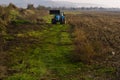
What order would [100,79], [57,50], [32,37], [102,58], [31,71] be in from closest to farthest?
[100,79] → [31,71] → [102,58] → [57,50] → [32,37]

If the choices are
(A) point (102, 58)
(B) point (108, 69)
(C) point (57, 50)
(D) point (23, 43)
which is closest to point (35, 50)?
(C) point (57, 50)

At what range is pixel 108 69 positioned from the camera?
1631 centimetres

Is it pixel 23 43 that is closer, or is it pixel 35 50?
pixel 35 50

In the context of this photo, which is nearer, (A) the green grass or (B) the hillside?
(A) the green grass

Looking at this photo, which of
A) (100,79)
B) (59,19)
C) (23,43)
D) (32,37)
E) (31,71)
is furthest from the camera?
(59,19)

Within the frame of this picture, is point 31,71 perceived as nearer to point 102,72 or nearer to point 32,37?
point 102,72

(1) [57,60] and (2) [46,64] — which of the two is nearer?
(2) [46,64]

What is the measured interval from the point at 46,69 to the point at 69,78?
6.32 ft

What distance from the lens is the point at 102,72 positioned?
15805 millimetres

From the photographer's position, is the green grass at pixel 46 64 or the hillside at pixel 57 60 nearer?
the green grass at pixel 46 64

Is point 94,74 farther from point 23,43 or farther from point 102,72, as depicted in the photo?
point 23,43

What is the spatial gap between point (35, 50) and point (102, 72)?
6.52 meters

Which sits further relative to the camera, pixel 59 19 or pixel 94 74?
pixel 59 19

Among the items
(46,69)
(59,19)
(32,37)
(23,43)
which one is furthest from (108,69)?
(59,19)
